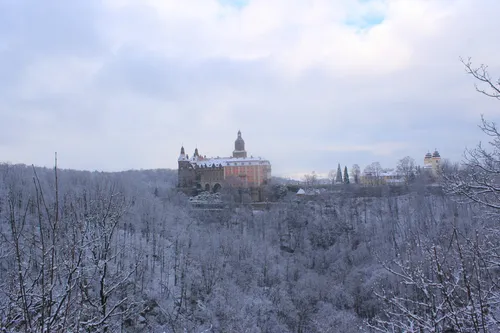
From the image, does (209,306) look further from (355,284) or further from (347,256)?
(347,256)

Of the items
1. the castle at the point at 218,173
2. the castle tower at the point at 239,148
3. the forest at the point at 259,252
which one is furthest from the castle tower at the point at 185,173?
the castle tower at the point at 239,148

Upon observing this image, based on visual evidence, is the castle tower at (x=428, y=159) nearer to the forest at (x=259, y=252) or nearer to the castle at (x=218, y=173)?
the forest at (x=259, y=252)

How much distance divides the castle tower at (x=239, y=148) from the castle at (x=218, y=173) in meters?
6.23

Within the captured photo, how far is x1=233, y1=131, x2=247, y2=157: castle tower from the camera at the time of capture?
59875 millimetres

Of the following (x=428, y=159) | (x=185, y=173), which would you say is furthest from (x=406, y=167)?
(x=185, y=173)

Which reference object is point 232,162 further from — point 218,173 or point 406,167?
point 406,167

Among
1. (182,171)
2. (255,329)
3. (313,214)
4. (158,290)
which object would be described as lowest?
(255,329)

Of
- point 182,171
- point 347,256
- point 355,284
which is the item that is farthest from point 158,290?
point 182,171

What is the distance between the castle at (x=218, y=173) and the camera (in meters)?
47.8

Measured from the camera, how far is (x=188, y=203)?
40625 mm

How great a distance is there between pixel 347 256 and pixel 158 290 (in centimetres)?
1515

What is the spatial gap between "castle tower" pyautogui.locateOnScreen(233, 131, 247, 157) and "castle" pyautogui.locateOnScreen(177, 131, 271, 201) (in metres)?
6.23

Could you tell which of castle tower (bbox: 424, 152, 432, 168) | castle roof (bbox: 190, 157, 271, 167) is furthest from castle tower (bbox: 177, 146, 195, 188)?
castle tower (bbox: 424, 152, 432, 168)

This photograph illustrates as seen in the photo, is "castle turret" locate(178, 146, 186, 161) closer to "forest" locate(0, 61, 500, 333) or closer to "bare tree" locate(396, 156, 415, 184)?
"forest" locate(0, 61, 500, 333)
